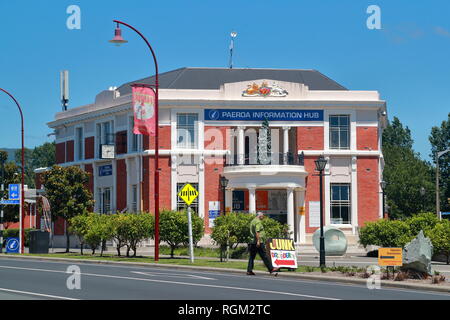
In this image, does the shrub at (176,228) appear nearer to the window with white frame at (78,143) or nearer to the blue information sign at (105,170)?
the blue information sign at (105,170)

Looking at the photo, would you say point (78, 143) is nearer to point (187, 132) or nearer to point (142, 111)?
point (187, 132)

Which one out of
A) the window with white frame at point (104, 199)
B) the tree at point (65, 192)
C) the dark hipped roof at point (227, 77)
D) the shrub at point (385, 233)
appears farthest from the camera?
the window with white frame at point (104, 199)

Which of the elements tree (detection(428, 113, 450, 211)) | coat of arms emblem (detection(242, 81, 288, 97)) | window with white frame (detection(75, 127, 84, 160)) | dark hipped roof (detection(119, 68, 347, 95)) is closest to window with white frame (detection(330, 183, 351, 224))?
coat of arms emblem (detection(242, 81, 288, 97))

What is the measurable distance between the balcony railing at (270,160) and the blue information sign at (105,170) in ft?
32.3

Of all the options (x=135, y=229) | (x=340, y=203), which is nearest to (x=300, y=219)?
(x=340, y=203)

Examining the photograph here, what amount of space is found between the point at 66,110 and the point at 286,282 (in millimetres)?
47113

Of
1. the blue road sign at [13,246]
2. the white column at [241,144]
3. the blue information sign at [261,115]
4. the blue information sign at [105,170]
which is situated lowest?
the blue road sign at [13,246]

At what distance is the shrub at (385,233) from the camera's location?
39875 mm

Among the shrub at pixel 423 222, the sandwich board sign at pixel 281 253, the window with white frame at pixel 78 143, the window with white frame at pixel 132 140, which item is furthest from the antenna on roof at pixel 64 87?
the sandwich board sign at pixel 281 253

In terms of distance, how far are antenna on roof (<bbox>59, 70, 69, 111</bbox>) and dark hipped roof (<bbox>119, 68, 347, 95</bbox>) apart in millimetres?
9305

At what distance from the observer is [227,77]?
6128 cm

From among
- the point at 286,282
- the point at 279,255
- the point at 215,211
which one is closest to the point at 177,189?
the point at 215,211
